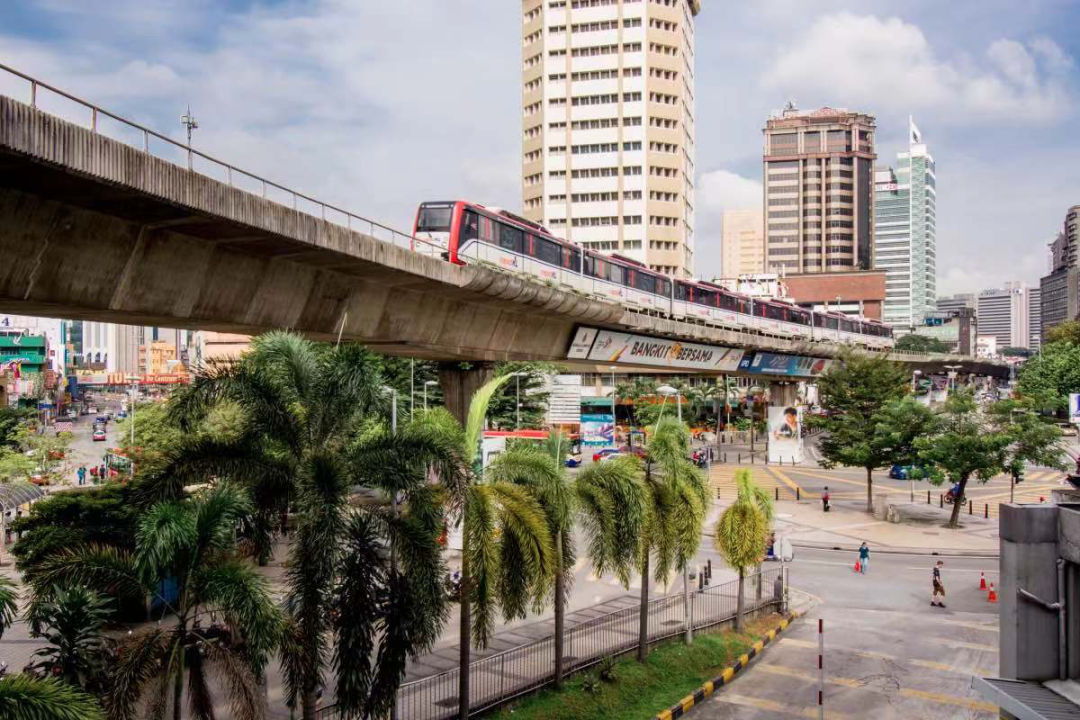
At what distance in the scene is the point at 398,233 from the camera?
1723 centimetres

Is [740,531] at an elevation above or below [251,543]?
below

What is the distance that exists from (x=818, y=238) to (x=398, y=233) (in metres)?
162

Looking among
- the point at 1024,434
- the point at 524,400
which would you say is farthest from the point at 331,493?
the point at 524,400

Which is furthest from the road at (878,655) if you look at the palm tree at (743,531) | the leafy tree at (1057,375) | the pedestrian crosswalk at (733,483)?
the leafy tree at (1057,375)

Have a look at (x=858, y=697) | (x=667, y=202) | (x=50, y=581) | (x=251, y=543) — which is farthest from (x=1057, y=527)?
(x=667, y=202)

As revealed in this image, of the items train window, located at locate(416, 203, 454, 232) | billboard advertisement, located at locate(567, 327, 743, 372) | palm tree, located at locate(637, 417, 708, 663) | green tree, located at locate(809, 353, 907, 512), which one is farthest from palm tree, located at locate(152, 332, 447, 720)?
green tree, located at locate(809, 353, 907, 512)

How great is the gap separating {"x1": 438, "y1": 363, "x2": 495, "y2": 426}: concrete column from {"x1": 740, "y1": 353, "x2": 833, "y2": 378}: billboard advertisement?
2422cm

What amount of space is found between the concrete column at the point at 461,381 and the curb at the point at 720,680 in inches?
413

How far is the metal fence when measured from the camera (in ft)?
46.0

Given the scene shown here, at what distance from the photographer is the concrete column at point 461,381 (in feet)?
82.1

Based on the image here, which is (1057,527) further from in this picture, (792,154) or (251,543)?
(792,154)

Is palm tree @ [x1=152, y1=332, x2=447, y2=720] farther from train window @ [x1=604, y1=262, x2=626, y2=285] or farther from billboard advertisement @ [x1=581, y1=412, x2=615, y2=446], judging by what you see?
billboard advertisement @ [x1=581, y1=412, x2=615, y2=446]

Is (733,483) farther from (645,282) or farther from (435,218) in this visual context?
(435,218)

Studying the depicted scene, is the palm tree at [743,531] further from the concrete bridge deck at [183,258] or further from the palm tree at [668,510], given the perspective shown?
the concrete bridge deck at [183,258]
